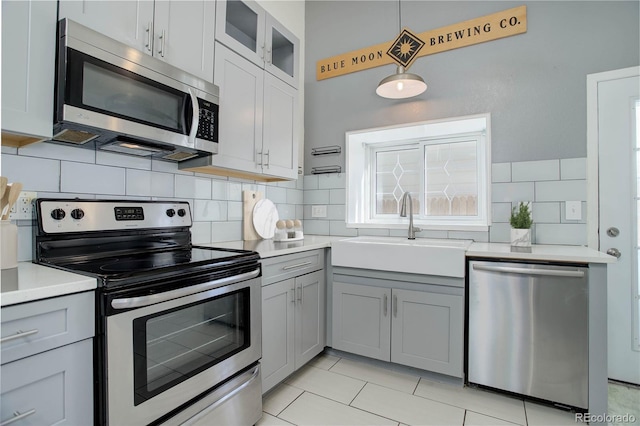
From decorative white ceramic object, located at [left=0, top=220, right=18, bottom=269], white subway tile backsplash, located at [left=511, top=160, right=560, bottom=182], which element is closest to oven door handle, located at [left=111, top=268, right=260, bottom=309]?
decorative white ceramic object, located at [left=0, top=220, right=18, bottom=269]

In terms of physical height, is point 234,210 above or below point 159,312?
above

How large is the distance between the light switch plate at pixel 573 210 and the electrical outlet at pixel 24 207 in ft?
9.97

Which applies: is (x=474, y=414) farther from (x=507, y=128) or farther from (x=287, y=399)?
(x=507, y=128)

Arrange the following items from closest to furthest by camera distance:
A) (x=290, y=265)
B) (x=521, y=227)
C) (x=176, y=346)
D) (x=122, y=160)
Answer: (x=176, y=346) → (x=122, y=160) → (x=290, y=265) → (x=521, y=227)

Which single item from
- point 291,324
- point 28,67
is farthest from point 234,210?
point 28,67

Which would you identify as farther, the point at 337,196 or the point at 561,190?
the point at 337,196

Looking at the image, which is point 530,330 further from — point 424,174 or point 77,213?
point 77,213

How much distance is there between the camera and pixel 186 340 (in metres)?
1.32

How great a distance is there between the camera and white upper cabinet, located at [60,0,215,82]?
128 centimetres

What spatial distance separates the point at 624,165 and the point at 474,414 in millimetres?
1845

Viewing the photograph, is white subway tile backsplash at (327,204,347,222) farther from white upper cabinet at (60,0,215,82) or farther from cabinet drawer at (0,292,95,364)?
cabinet drawer at (0,292,95,364)

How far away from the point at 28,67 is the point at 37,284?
0.79m

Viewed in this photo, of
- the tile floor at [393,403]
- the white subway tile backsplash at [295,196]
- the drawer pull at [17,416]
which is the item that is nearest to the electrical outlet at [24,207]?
the drawer pull at [17,416]

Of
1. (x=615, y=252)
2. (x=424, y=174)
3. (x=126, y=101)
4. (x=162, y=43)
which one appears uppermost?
(x=162, y=43)
